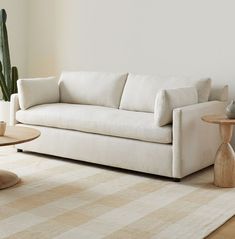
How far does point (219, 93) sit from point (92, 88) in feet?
4.23

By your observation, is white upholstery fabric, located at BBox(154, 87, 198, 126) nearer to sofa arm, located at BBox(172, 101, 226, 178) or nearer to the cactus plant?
sofa arm, located at BBox(172, 101, 226, 178)

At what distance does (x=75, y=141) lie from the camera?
13.2ft

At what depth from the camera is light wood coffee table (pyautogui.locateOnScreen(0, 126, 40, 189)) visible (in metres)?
3.21

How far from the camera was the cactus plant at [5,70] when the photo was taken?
5020 mm

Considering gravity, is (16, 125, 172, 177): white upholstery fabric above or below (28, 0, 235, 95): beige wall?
below

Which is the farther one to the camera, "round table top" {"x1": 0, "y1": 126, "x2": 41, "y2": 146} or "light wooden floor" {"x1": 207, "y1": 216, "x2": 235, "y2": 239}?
"round table top" {"x1": 0, "y1": 126, "x2": 41, "y2": 146}

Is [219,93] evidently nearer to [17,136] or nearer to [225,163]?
[225,163]

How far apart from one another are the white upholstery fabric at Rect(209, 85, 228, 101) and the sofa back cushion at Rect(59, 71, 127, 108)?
0.89 meters

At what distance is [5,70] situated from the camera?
5102mm

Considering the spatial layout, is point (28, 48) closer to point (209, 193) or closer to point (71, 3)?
point (71, 3)

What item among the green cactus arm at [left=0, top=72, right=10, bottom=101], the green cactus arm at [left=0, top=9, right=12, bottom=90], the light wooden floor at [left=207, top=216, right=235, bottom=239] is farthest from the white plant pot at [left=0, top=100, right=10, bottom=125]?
the light wooden floor at [left=207, top=216, right=235, bottom=239]

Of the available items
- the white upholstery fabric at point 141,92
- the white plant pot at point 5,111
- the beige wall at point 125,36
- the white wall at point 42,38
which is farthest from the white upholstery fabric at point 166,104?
the white wall at point 42,38

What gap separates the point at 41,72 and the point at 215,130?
8.71 feet

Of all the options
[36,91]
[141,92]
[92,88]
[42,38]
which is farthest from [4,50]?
[141,92]
